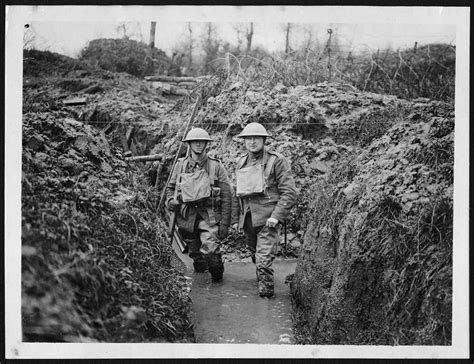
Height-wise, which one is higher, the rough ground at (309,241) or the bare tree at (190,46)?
the bare tree at (190,46)

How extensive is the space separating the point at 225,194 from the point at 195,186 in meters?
0.39

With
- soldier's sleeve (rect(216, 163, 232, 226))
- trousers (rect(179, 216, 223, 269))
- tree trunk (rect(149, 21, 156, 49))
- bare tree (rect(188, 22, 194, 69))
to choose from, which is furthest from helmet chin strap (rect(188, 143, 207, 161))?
tree trunk (rect(149, 21, 156, 49))

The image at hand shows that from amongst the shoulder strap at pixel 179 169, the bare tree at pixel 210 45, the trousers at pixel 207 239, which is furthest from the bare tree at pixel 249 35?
the trousers at pixel 207 239

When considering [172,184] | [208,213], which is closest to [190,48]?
[172,184]

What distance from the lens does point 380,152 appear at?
4582 mm

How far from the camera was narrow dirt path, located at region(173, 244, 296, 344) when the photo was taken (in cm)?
441

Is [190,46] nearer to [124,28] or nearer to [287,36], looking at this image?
[124,28]

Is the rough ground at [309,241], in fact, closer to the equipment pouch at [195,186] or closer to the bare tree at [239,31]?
the equipment pouch at [195,186]

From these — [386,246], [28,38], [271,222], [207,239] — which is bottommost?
[207,239]

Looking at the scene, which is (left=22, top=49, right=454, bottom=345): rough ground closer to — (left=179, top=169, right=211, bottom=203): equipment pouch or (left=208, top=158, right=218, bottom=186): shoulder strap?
(left=179, top=169, right=211, bottom=203): equipment pouch

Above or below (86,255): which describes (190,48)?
above

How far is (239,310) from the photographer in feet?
15.8

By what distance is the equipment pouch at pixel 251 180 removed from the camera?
4992 mm

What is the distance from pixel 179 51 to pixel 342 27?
2.06 metres
